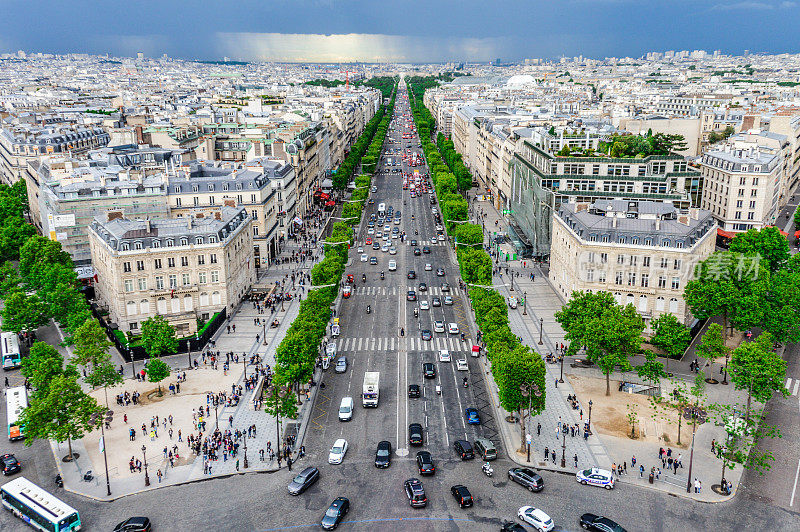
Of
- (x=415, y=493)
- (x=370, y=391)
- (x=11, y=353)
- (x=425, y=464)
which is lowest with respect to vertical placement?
(x=425, y=464)

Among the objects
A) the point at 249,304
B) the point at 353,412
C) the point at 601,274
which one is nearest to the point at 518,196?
the point at 601,274

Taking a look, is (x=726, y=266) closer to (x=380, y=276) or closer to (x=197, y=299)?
(x=380, y=276)

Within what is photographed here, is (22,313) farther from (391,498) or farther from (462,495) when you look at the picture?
(462,495)

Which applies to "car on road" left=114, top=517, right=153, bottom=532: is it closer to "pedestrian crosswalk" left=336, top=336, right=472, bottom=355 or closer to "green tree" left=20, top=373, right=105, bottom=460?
"green tree" left=20, top=373, right=105, bottom=460

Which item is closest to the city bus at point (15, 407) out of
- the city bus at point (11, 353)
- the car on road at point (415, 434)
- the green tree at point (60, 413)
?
the green tree at point (60, 413)

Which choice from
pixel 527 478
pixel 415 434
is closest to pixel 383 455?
pixel 415 434

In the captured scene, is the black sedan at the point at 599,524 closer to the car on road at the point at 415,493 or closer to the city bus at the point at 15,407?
the car on road at the point at 415,493
